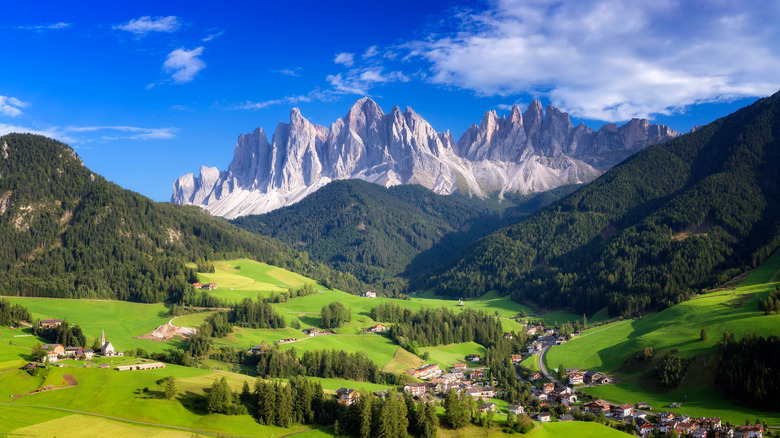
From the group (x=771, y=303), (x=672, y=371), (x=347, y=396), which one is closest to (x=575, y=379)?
(x=672, y=371)

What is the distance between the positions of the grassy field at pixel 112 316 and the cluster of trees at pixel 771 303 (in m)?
123

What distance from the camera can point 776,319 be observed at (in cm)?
11112

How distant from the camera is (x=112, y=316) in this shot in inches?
5615

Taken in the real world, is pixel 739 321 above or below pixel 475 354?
above

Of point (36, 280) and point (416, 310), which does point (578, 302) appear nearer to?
point (416, 310)

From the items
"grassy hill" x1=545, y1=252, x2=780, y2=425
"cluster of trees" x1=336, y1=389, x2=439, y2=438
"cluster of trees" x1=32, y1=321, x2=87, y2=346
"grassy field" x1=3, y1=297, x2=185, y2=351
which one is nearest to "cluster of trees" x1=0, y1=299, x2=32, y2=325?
"grassy field" x1=3, y1=297, x2=185, y2=351

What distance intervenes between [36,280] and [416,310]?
108100 millimetres

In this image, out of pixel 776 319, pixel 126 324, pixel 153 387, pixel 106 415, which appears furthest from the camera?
pixel 126 324

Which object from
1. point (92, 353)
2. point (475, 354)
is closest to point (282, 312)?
point (475, 354)

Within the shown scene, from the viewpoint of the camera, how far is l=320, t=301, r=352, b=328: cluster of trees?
15850 centimetres

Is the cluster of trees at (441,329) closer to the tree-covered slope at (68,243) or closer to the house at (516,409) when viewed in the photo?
the house at (516,409)

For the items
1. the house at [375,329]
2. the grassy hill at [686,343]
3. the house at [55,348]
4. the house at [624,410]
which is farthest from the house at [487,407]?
the house at [55,348]

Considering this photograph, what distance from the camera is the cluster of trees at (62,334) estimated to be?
107812 millimetres

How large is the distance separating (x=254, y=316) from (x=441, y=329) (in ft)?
164
